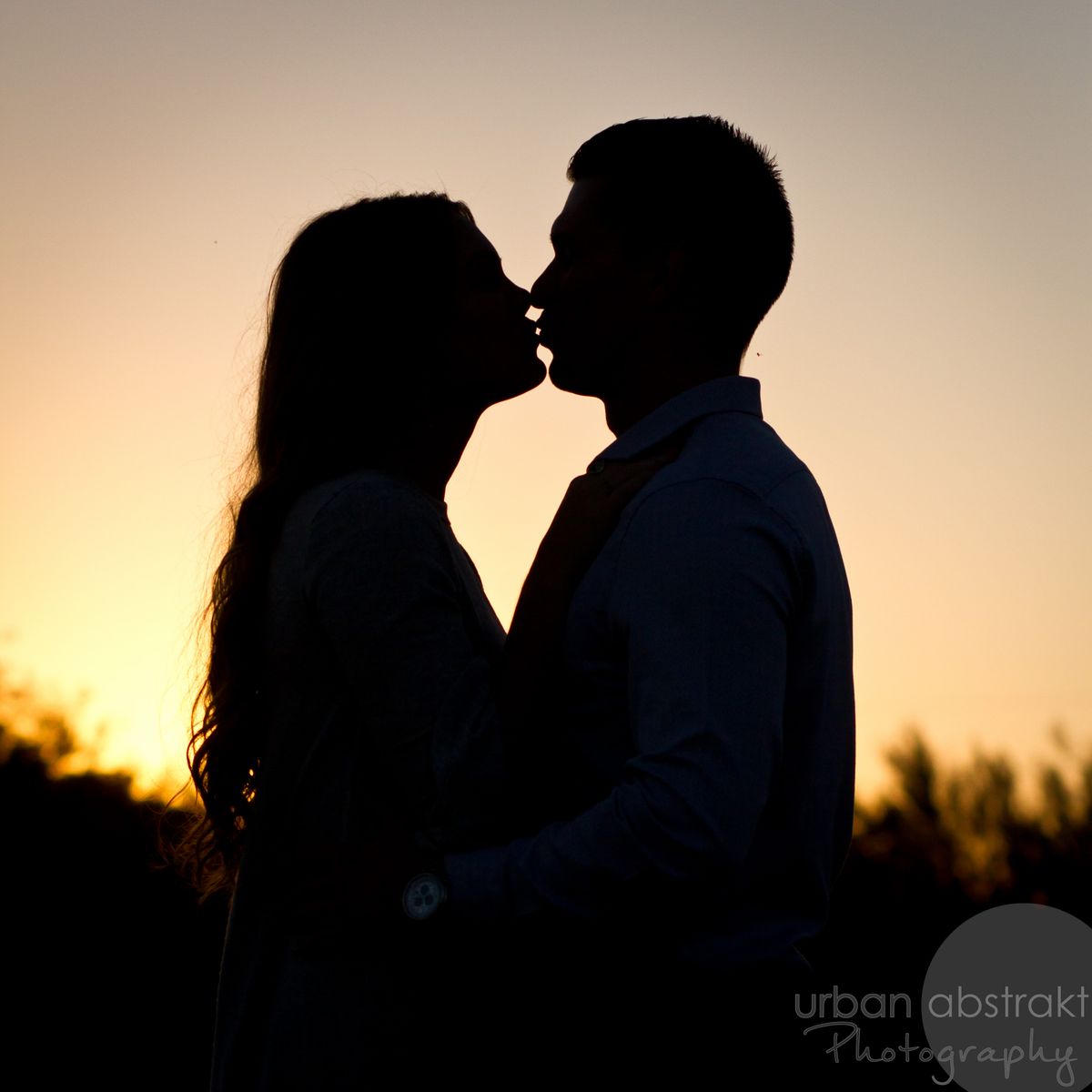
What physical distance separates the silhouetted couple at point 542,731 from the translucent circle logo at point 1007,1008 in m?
1.81

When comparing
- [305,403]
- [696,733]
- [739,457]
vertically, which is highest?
[305,403]

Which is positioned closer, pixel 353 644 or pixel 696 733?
pixel 696 733

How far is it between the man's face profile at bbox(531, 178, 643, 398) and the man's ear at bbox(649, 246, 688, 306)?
33 millimetres

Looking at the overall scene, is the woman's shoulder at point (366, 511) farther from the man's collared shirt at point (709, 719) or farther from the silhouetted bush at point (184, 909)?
the silhouetted bush at point (184, 909)

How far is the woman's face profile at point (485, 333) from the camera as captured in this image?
315 cm

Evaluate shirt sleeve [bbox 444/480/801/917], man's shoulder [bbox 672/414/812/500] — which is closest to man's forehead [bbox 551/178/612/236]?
man's shoulder [bbox 672/414/812/500]

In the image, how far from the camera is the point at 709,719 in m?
2.12

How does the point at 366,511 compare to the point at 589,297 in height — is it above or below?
below

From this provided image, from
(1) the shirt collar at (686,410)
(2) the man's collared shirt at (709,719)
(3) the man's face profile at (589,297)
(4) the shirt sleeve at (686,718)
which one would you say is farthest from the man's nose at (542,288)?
(4) the shirt sleeve at (686,718)

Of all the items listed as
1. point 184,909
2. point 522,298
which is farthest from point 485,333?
point 184,909

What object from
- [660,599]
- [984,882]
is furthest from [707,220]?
[984,882]

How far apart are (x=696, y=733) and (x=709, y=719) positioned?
0.10ft

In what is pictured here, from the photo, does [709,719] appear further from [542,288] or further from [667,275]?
[542,288]

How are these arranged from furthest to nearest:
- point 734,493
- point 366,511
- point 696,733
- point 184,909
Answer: point 184,909 → point 366,511 → point 734,493 → point 696,733
